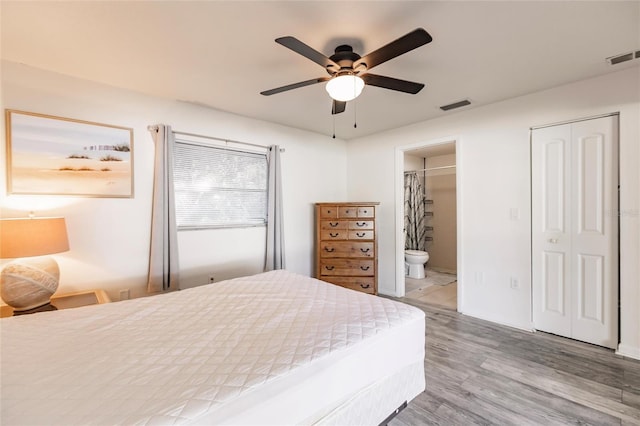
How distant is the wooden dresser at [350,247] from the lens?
3559 millimetres

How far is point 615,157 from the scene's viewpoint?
2.34 m

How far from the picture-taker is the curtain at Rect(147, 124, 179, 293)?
258cm

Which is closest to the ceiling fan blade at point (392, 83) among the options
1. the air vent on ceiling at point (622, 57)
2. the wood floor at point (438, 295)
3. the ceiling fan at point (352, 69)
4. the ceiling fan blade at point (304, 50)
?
the ceiling fan at point (352, 69)

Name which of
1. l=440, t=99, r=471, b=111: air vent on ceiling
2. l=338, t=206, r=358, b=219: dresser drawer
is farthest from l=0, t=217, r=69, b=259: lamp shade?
l=440, t=99, r=471, b=111: air vent on ceiling

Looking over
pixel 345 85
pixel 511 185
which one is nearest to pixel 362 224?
pixel 511 185

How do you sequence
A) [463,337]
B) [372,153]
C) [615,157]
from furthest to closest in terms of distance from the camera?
[372,153] → [463,337] → [615,157]

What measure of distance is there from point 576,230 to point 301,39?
2948 millimetres

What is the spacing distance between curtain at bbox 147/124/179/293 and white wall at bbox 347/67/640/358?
2.95 meters

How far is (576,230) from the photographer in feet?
8.31

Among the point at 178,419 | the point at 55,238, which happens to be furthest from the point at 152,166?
the point at 178,419

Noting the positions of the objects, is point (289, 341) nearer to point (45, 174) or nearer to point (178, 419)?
point (178, 419)

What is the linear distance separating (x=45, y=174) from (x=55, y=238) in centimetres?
65

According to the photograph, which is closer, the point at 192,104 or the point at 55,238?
the point at 55,238

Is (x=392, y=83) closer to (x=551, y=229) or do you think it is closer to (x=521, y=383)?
(x=551, y=229)
